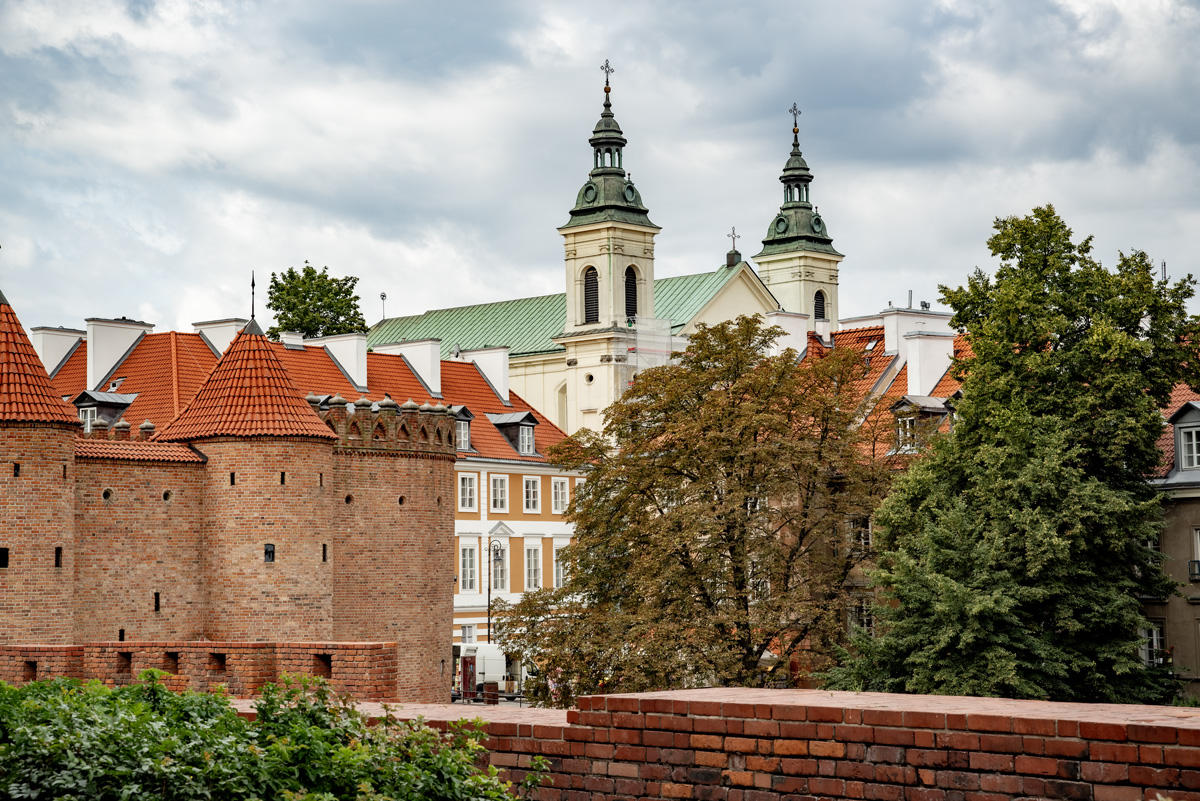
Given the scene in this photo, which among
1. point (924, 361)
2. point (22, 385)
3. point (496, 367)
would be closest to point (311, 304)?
point (496, 367)

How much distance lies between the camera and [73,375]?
57.2 metres

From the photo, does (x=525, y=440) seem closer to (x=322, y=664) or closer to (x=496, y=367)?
(x=496, y=367)

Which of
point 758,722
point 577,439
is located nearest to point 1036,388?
point 577,439

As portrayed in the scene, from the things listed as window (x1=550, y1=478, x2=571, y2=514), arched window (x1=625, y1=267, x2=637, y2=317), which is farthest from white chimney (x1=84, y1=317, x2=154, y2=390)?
arched window (x1=625, y1=267, x2=637, y2=317)

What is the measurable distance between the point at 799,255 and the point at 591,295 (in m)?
20.9

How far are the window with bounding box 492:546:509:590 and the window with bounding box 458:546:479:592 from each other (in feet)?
3.70

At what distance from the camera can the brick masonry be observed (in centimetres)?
2783

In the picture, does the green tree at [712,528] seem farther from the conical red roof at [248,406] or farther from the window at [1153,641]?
the conical red roof at [248,406]

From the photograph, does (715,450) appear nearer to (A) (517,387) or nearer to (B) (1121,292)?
(B) (1121,292)

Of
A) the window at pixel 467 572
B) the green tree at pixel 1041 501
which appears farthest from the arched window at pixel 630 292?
the green tree at pixel 1041 501

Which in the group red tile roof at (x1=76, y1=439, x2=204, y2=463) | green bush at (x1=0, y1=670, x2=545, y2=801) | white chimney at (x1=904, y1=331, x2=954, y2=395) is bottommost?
green bush at (x1=0, y1=670, x2=545, y2=801)

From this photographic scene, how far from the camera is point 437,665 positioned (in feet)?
114

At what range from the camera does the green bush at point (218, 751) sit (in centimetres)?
873

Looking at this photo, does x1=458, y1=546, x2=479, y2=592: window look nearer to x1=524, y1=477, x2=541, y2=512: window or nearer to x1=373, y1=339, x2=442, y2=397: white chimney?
x1=524, y1=477, x2=541, y2=512: window
